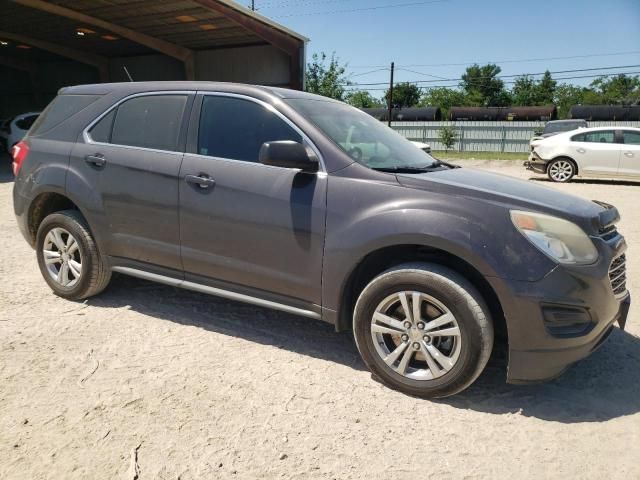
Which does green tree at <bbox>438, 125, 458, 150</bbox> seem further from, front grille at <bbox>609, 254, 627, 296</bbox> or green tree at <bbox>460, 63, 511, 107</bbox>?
green tree at <bbox>460, 63, 511, 107</bbox>

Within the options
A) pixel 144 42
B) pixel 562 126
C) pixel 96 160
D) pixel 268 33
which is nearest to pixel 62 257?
pixel 96 160

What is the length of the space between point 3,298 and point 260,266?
250 centimetres

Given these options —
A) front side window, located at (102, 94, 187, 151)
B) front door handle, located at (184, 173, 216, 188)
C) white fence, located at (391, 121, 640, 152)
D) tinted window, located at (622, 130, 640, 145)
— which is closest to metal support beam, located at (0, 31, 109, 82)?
white fence, located at (391, 121, 640, 152)

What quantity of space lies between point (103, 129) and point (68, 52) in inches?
954

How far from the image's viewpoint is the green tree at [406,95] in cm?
8344

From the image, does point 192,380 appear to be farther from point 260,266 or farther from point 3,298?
point 3,298

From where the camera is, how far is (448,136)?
3048cm

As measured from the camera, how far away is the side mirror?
2.92 m

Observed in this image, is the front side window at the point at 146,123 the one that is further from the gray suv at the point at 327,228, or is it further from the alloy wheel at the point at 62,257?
the alloy wheel at the point at 62,257

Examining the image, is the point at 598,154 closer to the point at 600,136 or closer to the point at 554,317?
the point at 600,136

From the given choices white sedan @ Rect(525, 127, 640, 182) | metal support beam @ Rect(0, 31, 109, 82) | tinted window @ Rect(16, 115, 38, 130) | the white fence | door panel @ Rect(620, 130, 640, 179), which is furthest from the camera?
the white fence

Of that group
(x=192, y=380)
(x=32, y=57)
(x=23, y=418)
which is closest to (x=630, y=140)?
(x=192, y=380)

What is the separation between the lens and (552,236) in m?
2.58

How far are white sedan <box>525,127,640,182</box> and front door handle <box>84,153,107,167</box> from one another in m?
12.9
